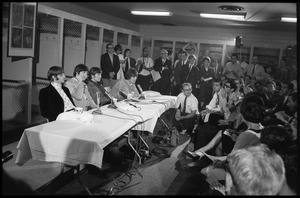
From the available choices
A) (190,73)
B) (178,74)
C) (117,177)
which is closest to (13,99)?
(117,177)

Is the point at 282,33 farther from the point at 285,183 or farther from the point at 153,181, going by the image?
the point at 285,183

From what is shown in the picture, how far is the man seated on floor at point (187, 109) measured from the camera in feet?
15.9

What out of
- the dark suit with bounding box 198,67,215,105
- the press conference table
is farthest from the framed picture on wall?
the dark suit with bounding box 198,67,215,105

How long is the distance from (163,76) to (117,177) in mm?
4413

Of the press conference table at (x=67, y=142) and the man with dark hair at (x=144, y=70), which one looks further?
the man with dark hair at (x=144, y=70)

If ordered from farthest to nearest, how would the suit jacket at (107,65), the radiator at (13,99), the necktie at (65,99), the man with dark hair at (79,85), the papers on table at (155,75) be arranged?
the papers on table at (155,75)
the suit jacket at (107,65)
the radiator at (13,99)
the man with dark hair at (79,85)
the necktie at (65,99)

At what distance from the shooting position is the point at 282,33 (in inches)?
346

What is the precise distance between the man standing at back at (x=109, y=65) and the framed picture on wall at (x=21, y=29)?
2.14 m

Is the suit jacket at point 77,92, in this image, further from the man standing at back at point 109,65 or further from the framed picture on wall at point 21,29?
the man standing at back at point 109,65

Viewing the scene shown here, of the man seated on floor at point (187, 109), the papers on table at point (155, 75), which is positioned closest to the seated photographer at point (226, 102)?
the man seated on floor at point (187, 109)

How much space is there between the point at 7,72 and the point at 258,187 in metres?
4.51

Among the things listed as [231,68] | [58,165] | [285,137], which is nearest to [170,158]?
[58,165]

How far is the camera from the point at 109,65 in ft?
20.3

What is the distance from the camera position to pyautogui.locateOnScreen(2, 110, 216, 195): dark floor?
2.80 meters
